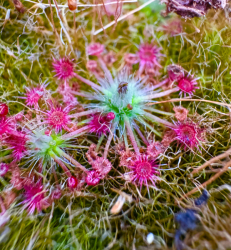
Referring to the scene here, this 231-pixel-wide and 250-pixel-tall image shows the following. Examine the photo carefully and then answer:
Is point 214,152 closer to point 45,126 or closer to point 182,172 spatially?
point 182,172

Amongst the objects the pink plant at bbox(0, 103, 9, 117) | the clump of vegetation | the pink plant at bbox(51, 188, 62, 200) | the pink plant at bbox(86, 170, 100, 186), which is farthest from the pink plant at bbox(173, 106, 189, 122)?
the pink plant at bbox(0, 103, 9, 117)

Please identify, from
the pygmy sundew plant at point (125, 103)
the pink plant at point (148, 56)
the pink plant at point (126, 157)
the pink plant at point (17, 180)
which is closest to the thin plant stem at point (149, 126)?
the pygmy sundew plant at point (125, 103)

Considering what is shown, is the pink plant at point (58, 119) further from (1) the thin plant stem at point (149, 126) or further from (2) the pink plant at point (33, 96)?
(1) the thin plant stem at point (149, 126)

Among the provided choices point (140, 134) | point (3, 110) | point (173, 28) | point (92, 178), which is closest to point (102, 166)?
point (92, 178)

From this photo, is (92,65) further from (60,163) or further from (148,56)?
(60,163)

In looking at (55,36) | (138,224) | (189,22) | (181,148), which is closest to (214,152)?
(181,148)

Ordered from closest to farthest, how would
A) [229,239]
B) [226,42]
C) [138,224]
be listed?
[229,239] < [138,224] < [226,42]
